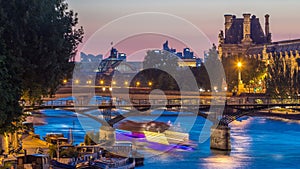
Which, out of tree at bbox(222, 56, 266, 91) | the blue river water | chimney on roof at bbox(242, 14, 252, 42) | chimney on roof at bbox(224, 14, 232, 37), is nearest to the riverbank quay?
the blue river water

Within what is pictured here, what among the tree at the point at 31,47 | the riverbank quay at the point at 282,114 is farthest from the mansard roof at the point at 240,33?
the tree at the point at 31,47

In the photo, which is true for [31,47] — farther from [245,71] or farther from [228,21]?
[228,21]

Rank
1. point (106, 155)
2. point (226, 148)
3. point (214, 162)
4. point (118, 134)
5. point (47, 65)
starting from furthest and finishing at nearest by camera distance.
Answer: point (118, 134) < point (226, 148) < point (214, 162) < point (106, 155) < point (47, 65)

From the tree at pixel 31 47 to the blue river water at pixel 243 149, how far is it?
14.3 metres

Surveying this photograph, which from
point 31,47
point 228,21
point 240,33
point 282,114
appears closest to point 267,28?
point 240,33

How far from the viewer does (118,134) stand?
178ft

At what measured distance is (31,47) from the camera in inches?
813

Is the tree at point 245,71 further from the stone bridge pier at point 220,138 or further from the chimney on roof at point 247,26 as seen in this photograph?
the stone bridge pier at point 220,138

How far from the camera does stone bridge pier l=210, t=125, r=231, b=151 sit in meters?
42.3

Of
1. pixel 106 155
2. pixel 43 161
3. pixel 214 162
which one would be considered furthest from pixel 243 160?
pixel 43 161

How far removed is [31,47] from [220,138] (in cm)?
2456

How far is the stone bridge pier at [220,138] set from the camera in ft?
139

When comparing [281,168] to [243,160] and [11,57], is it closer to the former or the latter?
[243,160]

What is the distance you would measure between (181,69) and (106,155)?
6185 cm
